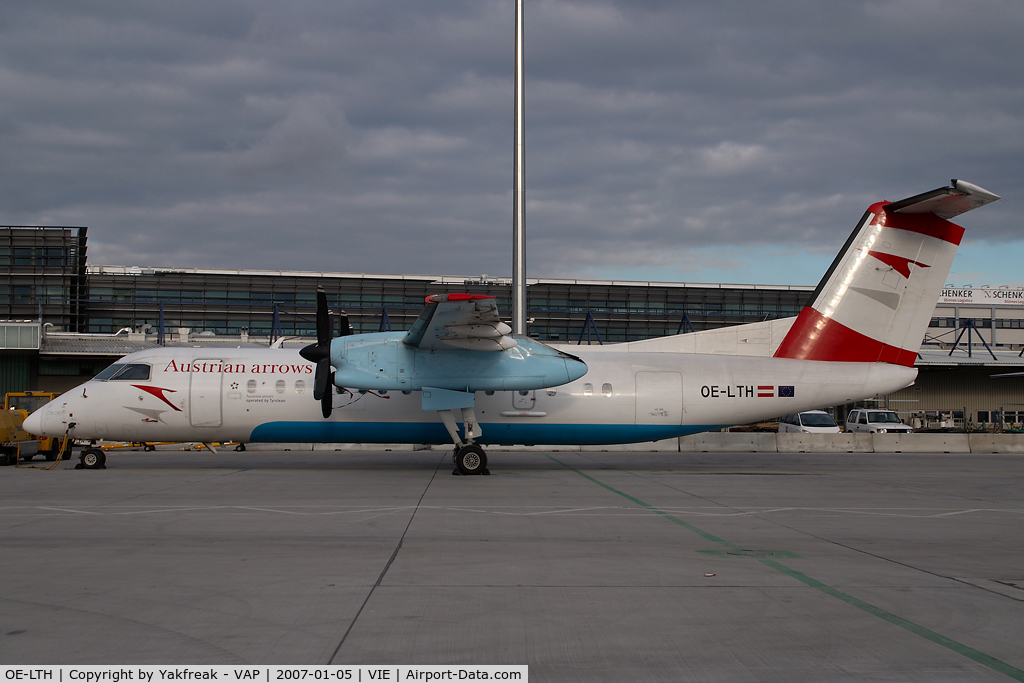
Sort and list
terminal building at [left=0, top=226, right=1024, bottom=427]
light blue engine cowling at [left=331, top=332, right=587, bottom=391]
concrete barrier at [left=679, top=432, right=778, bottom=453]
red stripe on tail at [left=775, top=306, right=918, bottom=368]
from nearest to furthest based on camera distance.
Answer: light blue engine cowling at [left=331, top=332, right=587, bottom=391], red stripe on tail at [left=775, top=306, right=918, bottom=368], concrete barrier at [left=679, top=432, right=778, bottom=453], terminal building at [left=0, top=226, right=1024, bottom=427]

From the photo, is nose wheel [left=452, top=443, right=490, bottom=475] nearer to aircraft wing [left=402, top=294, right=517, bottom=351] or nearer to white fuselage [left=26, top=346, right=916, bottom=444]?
white fuselage [left=26, top=346, right=916, bottom=444]

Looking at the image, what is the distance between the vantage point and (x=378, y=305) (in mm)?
58938

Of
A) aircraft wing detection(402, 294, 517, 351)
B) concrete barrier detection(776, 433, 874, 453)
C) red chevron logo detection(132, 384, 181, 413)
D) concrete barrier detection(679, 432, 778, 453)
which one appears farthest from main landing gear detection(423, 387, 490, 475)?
concrete barrier detection(776, 433, 874, 453)

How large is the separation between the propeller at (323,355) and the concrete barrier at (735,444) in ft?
57.2

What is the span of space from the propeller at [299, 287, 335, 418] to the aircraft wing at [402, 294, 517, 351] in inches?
72.8

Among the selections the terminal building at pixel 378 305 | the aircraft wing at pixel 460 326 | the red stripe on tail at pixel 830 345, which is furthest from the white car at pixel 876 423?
the aircraft wing at pixel 460 326

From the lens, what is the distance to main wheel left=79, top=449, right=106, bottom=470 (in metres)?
18.9

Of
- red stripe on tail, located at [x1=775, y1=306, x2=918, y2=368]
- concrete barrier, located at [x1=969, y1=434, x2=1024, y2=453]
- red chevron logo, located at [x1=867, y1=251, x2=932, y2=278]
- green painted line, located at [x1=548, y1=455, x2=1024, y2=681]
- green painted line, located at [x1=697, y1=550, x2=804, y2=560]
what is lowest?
concrete barrier, located at [x1=969, y1=434, x2=1024, y2=453]

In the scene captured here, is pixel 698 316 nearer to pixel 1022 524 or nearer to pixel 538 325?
pixel 538 325

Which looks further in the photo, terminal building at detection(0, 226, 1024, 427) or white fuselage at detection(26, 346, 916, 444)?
terminal building at detection(0, 226, 1024, 427)

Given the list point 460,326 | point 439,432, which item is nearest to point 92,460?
point 439,432

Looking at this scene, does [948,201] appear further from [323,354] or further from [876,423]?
[876,423]

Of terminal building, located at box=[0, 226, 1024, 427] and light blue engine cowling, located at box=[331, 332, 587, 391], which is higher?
terminal building, located at box=[0, 226, 1024, 427]

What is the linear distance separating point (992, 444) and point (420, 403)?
25.2 meters
